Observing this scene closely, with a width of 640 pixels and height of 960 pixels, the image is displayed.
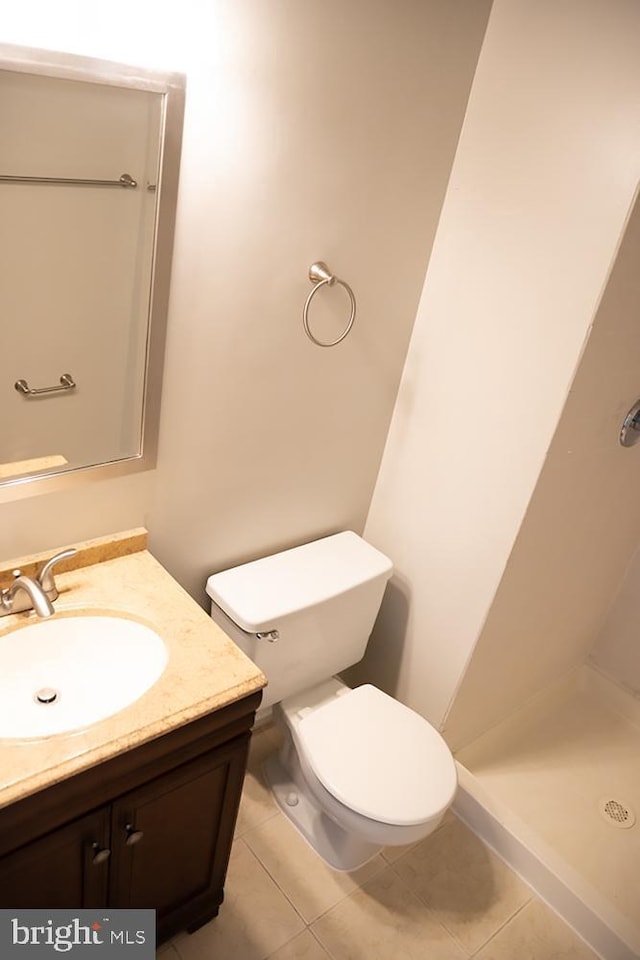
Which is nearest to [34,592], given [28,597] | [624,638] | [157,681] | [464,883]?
[28,597]

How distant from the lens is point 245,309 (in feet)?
5.00

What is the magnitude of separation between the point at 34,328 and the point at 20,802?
81 centimetres

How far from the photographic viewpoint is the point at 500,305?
1.66 m

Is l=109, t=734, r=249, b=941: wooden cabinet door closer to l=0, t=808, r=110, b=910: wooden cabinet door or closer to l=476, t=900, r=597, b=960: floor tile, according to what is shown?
l=0, t=808, r=110, b=910: wooden cabinet door

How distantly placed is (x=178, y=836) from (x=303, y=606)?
0.58 m

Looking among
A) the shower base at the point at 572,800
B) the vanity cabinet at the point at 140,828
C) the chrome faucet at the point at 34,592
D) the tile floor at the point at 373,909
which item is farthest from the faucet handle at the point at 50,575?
the shower base at the point at 572,800

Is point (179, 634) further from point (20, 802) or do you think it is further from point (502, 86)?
point (502, 86)

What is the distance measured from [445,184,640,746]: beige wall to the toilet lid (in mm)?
308

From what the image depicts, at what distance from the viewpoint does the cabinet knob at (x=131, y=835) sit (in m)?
1.28

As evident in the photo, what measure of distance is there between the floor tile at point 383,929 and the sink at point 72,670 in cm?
91

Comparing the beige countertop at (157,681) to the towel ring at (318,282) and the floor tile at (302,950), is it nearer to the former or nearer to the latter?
the towel ring at (318,282)

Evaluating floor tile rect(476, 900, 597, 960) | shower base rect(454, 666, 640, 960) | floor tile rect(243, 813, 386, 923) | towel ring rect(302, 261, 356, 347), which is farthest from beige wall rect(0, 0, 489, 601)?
floor tile rect(476, 900, 597, 960)

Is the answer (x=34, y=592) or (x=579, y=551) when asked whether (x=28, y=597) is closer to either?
(x=34, y=592)

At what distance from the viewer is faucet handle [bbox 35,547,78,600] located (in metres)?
1.38
